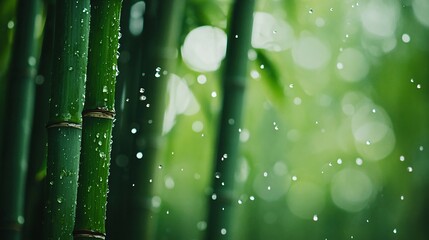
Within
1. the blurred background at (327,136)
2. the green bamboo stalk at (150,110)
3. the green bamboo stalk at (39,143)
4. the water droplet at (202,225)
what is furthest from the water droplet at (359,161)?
the green bamboo stalk at (39,143)

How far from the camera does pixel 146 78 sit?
1.69m

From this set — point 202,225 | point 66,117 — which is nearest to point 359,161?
point 202,225

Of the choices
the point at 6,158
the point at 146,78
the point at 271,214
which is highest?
the point at 146,78

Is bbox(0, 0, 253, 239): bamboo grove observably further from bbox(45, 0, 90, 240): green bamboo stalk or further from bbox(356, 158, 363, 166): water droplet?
bbox(356, 158, 363, 166): water droplet

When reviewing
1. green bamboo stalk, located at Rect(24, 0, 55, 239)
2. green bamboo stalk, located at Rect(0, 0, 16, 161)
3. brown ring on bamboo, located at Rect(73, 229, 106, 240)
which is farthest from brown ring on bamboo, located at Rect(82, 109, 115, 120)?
green bamboo stalk, located at Rect(0, 0, 16, 161)

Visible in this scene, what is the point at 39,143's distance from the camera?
66.4 inches

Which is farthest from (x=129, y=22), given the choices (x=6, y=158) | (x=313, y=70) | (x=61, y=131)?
(x=313, y=70)

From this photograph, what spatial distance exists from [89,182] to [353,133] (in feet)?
10.1

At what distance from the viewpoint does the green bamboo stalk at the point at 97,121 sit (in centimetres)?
92

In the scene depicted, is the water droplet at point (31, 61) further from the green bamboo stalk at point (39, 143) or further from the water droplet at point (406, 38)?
the water droplet at point (406, 38)

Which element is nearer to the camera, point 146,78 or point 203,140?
point 146,78

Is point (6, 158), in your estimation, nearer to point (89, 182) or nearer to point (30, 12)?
point (30, 12)

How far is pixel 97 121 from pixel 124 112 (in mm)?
973

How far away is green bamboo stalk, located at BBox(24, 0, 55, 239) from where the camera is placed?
1688mm
